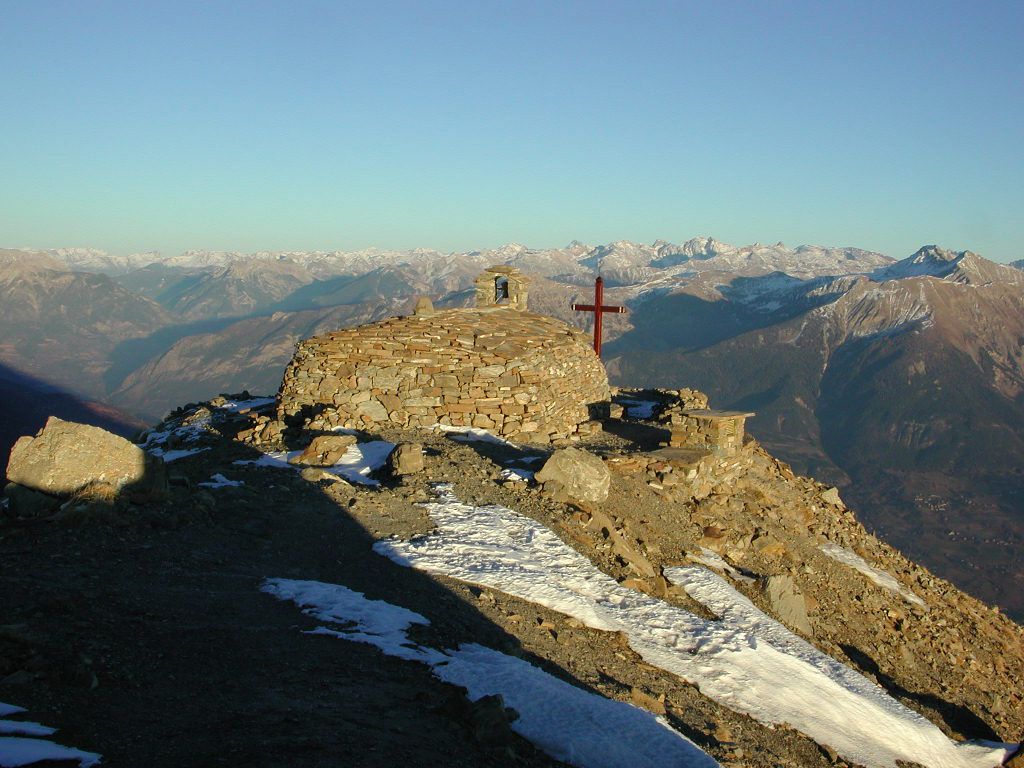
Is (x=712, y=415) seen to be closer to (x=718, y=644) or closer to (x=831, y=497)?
(x=831, y=497)

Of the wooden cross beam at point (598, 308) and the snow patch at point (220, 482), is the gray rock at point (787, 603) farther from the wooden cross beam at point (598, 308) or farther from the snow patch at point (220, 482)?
the wooden cross beam at point (598, 308)

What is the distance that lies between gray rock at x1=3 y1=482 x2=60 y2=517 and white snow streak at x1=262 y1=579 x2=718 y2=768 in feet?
13.6

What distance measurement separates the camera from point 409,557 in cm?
1205

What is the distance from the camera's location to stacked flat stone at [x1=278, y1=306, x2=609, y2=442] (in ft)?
69.3

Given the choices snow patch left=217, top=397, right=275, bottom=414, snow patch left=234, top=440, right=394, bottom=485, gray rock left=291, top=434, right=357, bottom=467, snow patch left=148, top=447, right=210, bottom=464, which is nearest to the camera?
snow patch left=234, top=440, right=394, bottom=485

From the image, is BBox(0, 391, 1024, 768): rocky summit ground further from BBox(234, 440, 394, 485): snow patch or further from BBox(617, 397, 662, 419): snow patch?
BBox(617, 397, 662, 419): snow patch

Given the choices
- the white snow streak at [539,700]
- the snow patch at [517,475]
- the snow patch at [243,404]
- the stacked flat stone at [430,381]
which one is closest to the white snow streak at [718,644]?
the snow patch at [517,475]

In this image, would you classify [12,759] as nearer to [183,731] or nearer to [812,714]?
[183,731]

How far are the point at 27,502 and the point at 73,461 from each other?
0.81 meters

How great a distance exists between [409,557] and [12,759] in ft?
23.2

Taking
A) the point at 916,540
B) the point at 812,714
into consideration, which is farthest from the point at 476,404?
the point at 916,540

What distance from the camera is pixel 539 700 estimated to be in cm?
795

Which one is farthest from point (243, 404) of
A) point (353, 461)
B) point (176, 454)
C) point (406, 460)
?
point (406, 460)

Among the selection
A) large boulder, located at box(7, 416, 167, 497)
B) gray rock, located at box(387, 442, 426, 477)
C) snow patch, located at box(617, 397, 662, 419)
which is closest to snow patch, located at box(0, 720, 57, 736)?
large boulder, located at box(7, 416, 167, 497)
